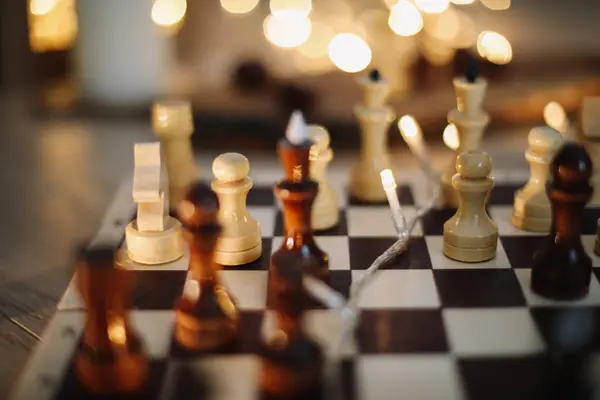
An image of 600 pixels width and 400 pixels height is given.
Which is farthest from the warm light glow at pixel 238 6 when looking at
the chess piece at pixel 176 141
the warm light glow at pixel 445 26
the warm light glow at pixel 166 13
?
the chess piece at pixel 176 141

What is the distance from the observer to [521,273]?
117cm

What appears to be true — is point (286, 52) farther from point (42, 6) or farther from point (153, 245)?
point (153, 245)

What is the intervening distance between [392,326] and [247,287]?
0.75 ft

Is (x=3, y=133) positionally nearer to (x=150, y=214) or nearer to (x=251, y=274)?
(x=150, y=214)

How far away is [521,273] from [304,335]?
0.44 metres

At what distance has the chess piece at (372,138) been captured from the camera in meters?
1.40

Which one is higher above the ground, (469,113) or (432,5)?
(469,113)

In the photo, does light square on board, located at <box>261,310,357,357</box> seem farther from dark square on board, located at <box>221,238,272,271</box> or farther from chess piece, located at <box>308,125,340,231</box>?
chess piece, located at <box>308,125,340,231</box>

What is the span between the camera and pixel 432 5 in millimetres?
2836

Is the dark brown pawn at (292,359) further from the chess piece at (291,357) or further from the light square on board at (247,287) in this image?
the light square on board at (247,287)

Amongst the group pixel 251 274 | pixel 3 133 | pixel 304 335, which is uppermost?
pixel 304 335

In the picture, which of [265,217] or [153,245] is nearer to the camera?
[153,245]

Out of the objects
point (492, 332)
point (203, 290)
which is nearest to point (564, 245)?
point (492, 332)

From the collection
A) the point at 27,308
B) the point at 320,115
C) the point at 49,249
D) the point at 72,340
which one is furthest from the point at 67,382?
the point at 320,115
